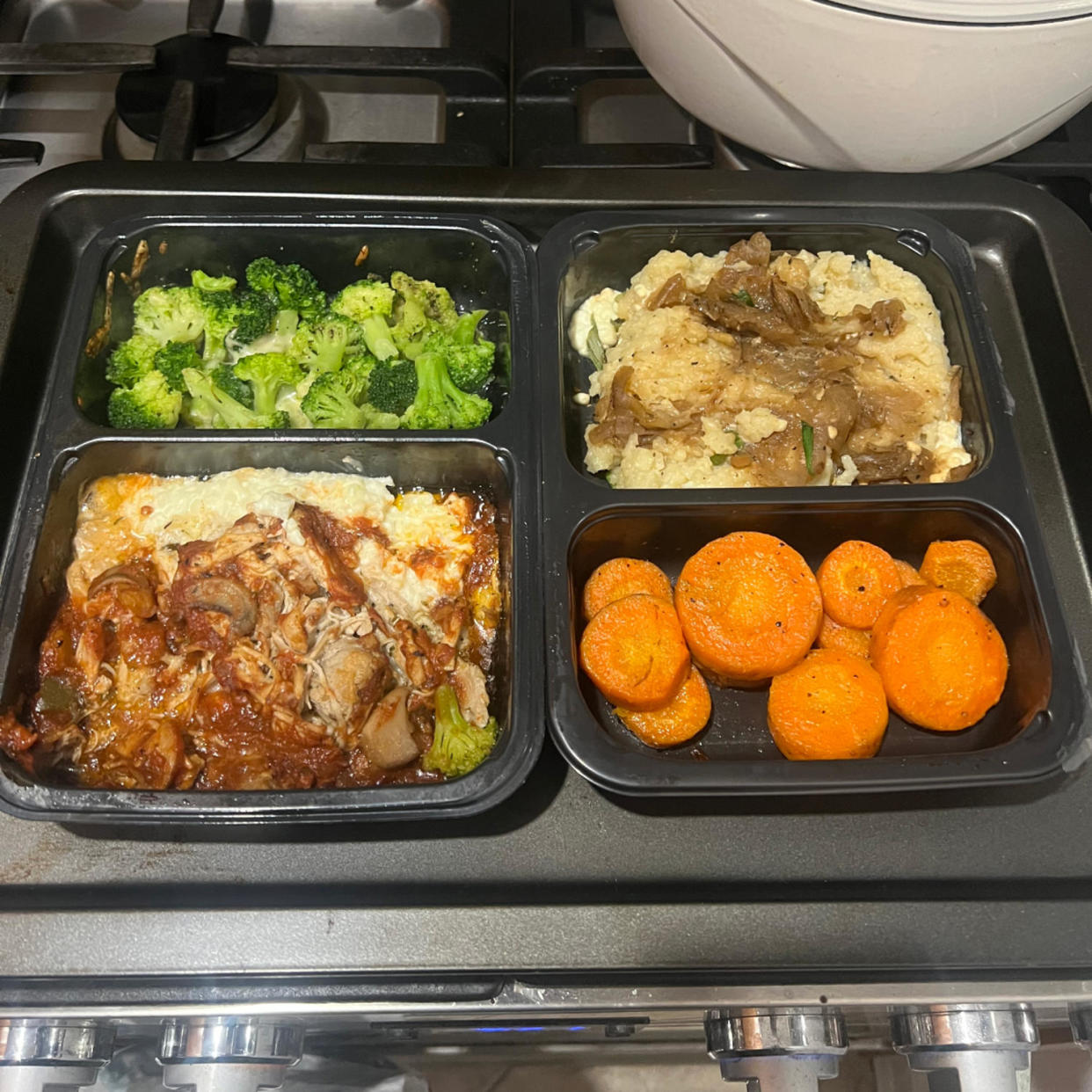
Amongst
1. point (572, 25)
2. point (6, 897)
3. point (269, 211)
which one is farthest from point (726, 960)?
point (572, 25)

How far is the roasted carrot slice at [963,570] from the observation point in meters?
1.64

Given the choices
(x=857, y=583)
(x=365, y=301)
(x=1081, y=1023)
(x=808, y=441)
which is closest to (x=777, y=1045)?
(x=1081, y=1023)

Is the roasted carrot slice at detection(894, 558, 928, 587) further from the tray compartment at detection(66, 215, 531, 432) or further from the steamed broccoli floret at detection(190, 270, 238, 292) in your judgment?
the steamed broccoli floret at detection(190, 270, 238, 292)

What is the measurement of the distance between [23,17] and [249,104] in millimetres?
742

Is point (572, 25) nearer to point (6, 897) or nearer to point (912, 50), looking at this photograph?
point (912, 50)

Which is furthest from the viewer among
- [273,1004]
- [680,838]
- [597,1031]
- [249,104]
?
[249,104]

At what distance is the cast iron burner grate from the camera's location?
1979mm

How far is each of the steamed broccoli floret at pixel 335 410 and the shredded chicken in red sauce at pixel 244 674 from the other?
22 centimetres

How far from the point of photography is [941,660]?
58.5 inches

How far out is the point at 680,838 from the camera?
147cm

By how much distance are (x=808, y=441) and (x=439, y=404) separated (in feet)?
2.39

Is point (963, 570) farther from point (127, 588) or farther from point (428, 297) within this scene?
point (127, 588)

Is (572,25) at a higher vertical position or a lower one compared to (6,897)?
higher

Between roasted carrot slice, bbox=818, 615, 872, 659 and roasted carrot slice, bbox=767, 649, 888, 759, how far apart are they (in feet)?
0.32
